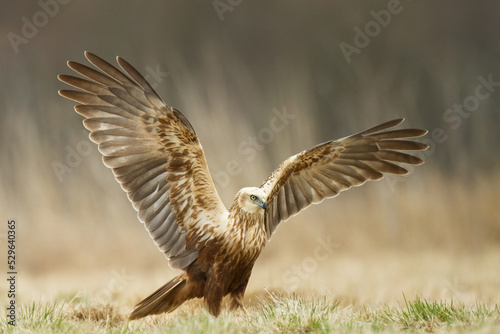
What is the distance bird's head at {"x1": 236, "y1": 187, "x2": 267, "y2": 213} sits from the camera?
3516 millimetres

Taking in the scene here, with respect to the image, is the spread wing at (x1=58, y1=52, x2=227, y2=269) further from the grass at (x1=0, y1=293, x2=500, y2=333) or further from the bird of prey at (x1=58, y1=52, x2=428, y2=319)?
the grass at (x1=0, y1=293, x2=500, y2=333)

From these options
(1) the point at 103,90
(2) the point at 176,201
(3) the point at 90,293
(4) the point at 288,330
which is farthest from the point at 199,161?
(3) the point at 90,293

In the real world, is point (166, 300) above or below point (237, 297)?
above

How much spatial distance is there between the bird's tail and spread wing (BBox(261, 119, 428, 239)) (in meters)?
0.73

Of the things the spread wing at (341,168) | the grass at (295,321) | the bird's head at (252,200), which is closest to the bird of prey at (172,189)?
the bird's head at (252,200)

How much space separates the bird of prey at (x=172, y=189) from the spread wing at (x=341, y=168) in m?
0.32

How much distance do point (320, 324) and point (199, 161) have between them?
3.73 ft

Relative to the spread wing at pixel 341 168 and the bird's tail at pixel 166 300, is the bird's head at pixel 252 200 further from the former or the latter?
the bird's tail at pixel 166 300

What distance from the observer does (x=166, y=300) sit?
3.63 metres

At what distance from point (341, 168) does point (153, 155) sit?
121cm

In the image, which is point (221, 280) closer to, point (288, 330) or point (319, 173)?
point (288, 330)

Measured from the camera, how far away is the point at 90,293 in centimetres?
454

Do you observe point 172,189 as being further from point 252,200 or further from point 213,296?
point 213,296

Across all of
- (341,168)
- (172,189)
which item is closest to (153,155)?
(172,189)
